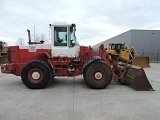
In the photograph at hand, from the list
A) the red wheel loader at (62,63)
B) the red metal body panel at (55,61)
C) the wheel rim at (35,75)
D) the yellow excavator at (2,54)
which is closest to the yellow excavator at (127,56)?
the red metal body panel at (55,61)

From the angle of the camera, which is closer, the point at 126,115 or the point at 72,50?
the point at 126,115

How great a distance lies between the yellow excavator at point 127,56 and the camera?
67.6 feet

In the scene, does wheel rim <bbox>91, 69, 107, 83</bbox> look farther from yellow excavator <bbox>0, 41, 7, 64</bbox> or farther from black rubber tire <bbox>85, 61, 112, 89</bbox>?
yellow excavator <bbox>0, 41, 7, 64</bbox>

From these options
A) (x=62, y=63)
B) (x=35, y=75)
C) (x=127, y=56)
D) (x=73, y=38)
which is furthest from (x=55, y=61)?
(x=127, y=56)

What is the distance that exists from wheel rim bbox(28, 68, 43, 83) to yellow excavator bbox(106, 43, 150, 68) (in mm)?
11526

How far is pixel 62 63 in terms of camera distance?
1064cm

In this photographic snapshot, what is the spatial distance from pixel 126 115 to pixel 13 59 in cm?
646

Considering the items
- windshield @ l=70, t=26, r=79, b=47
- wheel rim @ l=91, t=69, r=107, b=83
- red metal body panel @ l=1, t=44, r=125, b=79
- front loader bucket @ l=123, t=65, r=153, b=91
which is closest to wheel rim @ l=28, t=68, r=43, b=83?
red metal body panel @ l=1, t=44, r=125, b=79

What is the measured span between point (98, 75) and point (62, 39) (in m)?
2.26

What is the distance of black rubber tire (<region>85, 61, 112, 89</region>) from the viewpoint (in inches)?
395

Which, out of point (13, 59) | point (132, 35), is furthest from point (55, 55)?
point (132, 35)

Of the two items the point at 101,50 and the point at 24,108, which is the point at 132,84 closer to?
the point at 101,50

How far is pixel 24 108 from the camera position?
6.74 m

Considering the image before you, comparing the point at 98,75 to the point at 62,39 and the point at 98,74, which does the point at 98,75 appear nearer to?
the point at 98,74
